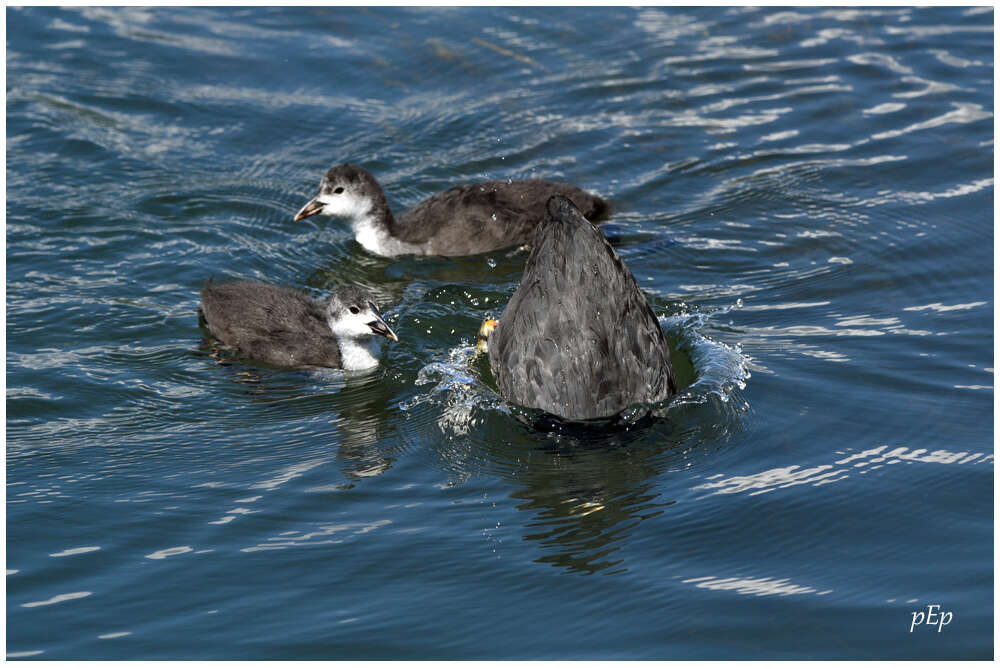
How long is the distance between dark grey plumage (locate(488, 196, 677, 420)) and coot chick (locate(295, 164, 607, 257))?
3076 millimetres

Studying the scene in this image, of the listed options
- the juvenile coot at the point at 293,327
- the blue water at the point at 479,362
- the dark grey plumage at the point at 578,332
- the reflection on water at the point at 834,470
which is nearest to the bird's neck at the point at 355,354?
the juvenile coot at the point at 293,327

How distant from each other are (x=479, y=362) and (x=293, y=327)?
4.63 feet

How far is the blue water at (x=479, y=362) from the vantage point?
5.05 m

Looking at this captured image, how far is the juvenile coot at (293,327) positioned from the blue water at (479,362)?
0.62ft

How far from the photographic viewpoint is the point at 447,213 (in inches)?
383

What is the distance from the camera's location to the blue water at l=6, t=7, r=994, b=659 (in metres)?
Result: 5.05

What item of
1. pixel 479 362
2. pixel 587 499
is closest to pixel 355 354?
pixel 479 362

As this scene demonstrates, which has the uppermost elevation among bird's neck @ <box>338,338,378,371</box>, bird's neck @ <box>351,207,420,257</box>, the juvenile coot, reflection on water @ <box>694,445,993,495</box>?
bird's neck @ <box>351,207,420,257</box>

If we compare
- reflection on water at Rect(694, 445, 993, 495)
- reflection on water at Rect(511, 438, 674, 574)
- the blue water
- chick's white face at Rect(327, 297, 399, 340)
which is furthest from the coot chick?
reflection on water at Rect(694, 445, 993, 495)

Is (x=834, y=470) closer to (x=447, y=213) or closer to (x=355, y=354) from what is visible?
(x=355, y=354)

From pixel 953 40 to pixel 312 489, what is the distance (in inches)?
401

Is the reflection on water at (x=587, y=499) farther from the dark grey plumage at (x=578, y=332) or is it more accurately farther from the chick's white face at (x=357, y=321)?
the chick's white face at (x=357, y=321)

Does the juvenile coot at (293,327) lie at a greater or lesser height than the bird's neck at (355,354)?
greater

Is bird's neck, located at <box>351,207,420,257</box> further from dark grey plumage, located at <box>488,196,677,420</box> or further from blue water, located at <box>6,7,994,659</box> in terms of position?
dark grey plumage, located at <box>488,196,677,420</box>
